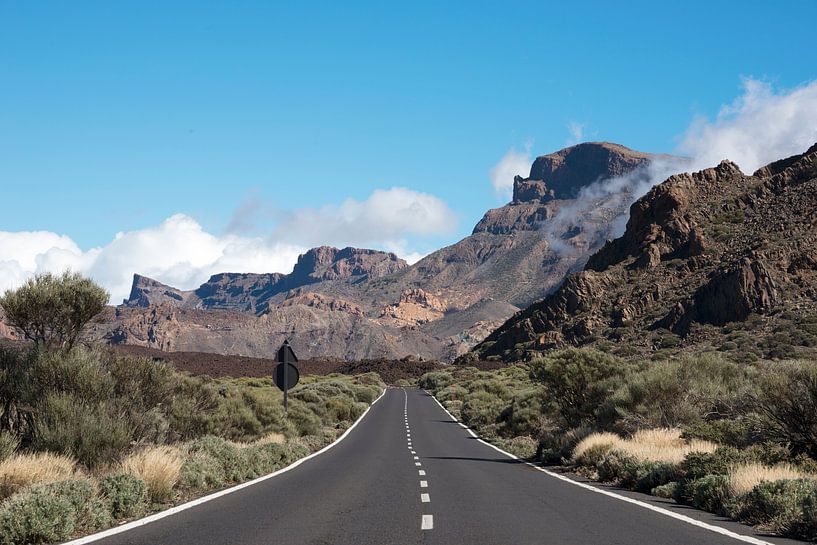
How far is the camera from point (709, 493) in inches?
462

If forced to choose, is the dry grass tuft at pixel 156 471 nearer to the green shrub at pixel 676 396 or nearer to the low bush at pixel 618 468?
the low bush at pixel 618 468

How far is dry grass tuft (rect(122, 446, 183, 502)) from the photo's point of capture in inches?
458

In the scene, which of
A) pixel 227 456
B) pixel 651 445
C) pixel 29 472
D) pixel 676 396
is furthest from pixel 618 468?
pixel 29 472

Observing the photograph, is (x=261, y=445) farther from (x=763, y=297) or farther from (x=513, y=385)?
(x=763, y=297)

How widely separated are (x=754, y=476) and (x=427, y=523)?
536 centimetres

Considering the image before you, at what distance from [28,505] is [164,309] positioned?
17319 cm

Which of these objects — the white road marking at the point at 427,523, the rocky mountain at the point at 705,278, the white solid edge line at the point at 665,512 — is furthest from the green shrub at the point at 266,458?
the rocky mountain at the point at 705,278

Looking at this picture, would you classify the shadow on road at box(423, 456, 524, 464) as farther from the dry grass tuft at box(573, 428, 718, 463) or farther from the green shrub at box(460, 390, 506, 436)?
the green shrub at box(460, 390, 506, 436)

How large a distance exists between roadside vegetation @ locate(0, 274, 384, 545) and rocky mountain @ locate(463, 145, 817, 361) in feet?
119

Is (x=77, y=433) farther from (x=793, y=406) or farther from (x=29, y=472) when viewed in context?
(x=793, y=406)

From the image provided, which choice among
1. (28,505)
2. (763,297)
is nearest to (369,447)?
(28,505)

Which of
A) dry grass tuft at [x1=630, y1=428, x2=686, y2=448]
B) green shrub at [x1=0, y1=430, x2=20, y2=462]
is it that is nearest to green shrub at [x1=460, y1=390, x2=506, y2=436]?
dry grass tuft at [x1=630, y1=428, x2=686, y2=448]

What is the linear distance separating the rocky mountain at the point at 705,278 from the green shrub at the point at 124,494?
135ft

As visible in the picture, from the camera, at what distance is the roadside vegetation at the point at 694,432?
1088cm
